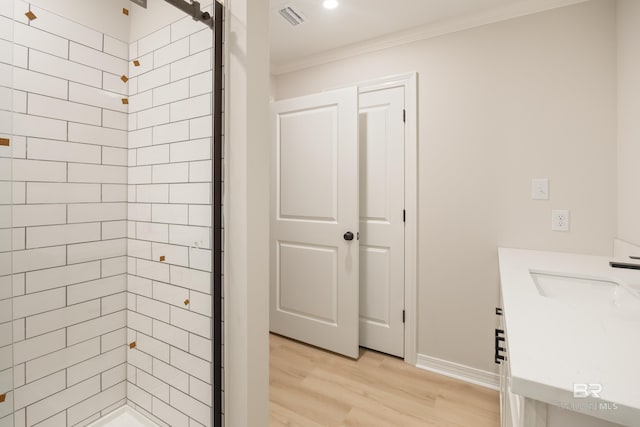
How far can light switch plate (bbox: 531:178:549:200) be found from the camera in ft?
5.82

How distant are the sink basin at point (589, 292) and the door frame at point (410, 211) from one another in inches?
36.2

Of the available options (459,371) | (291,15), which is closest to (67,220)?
(291,15)

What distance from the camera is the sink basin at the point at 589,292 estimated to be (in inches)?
33.9

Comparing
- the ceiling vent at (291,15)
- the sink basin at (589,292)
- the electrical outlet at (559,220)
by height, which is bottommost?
the sink basin at (589,292)

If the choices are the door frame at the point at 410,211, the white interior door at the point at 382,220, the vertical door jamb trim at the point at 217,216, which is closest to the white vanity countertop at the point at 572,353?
the vertical door jamb trim at the point at 217,216

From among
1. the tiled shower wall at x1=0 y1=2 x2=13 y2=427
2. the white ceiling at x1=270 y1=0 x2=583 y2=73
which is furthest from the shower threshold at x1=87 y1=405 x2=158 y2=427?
the white ceiling at x1=270 y1=0 x2=583 y2=73

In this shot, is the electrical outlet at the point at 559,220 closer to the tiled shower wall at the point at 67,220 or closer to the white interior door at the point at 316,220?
the white interior door at the point at 316,220

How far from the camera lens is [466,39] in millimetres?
1978

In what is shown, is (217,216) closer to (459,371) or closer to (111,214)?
(111,214)

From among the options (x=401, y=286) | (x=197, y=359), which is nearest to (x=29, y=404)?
(x=197, y=359)

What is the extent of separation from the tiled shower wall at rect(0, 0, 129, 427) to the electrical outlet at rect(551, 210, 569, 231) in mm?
2254

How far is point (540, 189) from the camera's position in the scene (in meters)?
1.79

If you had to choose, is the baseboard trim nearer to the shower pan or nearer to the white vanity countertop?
the white vanity countertop

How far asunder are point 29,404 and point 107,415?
324 mm
